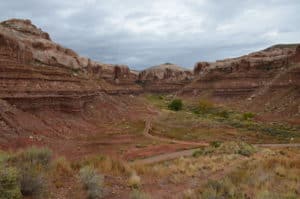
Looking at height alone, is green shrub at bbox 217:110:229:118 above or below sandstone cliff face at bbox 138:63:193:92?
below

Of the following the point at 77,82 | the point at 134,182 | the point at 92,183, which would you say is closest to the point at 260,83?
the point at 77,82

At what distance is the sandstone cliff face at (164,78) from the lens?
5157 inches

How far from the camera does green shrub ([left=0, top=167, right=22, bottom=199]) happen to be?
615cm

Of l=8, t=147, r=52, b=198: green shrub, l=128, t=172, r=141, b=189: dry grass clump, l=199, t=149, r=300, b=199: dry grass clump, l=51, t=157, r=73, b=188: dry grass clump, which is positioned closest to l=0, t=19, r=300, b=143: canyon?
l=51, t=157, r=73, b=188: dry grass clump

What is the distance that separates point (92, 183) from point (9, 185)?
6.70 ft

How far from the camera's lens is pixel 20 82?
2712cm

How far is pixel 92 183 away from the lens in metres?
7.72

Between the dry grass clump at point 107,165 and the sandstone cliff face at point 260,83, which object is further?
the sandstone cliff face at point 260,83

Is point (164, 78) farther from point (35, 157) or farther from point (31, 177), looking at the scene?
point (31, 177)

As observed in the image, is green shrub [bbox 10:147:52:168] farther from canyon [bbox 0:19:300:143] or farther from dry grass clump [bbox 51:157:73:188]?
canyon [bbox 0:19:300:143]

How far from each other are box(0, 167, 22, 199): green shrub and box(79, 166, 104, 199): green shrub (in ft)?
5.64

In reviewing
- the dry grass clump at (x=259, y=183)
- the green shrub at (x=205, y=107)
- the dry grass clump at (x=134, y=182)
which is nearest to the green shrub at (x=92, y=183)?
the dry grass clump at (x=134, y=182)

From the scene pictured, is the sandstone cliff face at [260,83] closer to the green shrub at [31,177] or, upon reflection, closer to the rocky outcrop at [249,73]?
the rocky outcrop at [249,73]

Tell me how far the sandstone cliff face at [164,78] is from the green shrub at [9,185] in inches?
4827
